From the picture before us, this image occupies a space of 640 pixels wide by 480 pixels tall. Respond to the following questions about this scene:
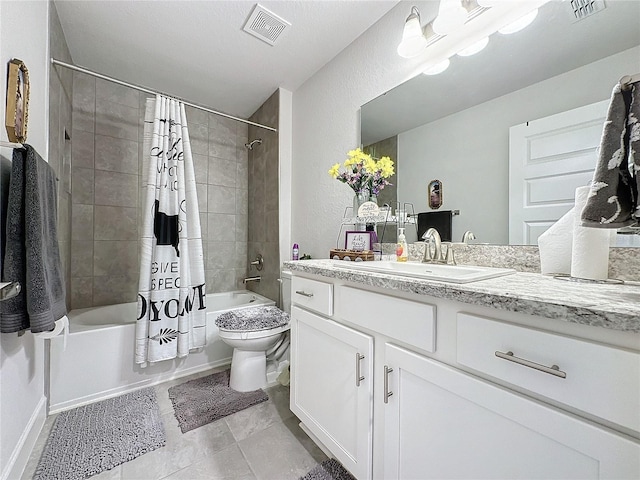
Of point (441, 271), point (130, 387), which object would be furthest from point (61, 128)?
point (441, 271)

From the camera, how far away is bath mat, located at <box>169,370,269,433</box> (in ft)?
4.76

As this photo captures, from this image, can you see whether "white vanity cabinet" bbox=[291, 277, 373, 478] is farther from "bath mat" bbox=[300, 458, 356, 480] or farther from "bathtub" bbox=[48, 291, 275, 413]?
"bathtub" bbox=[48, 291, 275, 413]

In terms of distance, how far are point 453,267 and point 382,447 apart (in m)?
0.70

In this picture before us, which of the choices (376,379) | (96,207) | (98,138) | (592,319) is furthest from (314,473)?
(98,138)

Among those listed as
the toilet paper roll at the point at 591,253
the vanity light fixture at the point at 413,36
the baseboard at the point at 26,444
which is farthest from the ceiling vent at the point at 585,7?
the baseboard at the point at 26,444

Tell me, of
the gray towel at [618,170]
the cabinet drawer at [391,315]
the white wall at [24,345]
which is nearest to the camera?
the gray towel at [618,170]

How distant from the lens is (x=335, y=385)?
1045 mm

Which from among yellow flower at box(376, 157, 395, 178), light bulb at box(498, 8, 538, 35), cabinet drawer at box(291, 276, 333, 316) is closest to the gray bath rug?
cabinet drawer at box(291, 276, 333, 316)

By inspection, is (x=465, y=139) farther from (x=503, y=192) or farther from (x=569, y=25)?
(x=569, y=25)

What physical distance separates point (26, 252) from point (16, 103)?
54 cm

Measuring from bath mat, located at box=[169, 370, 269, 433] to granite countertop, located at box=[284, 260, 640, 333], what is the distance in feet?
4.18

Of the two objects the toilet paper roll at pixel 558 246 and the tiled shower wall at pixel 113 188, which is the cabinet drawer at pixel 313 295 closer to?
the toilet paper roll at pixel 558 246

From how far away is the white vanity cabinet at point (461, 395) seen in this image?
0.47 metres

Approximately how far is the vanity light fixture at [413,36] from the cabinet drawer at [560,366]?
1305 mm
